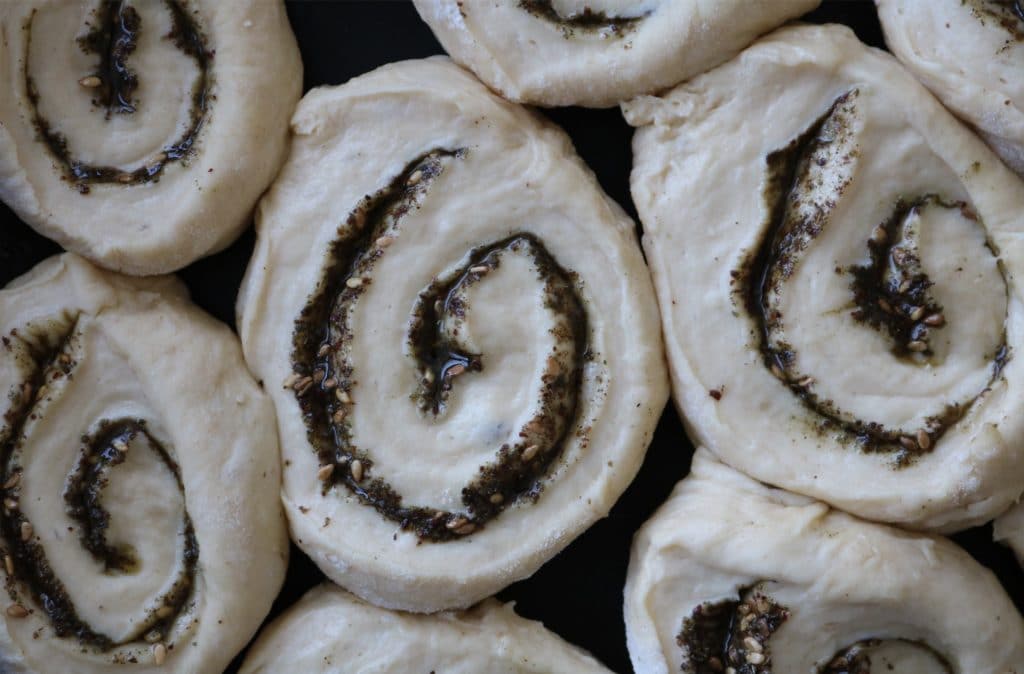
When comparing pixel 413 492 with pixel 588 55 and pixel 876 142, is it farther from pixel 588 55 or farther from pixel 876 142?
pixel 876 142

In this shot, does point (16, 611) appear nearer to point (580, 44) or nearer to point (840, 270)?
point (580, 44)

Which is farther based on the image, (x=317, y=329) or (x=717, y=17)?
(x=317, y=329)

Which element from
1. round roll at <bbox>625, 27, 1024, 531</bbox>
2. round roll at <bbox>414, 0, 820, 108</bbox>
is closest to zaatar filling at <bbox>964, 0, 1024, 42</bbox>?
round roll at <bbox>625, 27, 1024, 531</bbox>

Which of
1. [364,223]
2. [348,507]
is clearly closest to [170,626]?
[348,507]

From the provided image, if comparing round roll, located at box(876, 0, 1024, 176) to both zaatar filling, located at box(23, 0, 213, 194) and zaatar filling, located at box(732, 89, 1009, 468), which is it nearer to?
zaatar filling, located at box(732, 89, 1009, 468)

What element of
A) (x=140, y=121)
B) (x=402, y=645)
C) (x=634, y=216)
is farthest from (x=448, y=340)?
(x=140, y=121)

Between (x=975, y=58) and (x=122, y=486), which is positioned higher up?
(x=975, y=58)
